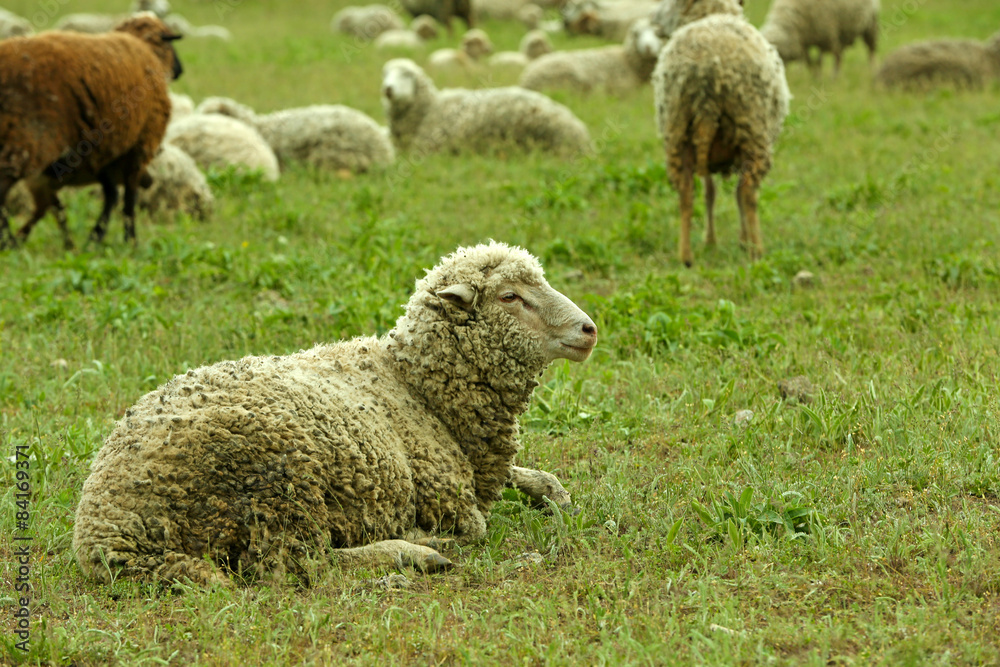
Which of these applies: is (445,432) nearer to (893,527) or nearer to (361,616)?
(361,616)

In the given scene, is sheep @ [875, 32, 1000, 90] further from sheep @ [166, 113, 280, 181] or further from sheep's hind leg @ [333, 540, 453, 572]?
sheep's hind leg @ [333, 540, 453, 572]

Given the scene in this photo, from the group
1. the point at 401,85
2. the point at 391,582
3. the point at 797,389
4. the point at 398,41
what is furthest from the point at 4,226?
the point at 398,41

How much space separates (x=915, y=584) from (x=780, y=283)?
418 centimetres

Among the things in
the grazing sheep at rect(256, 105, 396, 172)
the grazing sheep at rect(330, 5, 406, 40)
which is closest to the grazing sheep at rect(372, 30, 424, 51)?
the grazing sheep at rect(330, 5, 406, 40)

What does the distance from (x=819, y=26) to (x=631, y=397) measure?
44.4 feet

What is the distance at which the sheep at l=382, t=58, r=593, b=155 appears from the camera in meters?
12.0

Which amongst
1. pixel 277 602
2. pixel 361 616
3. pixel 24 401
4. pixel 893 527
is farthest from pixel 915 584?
pixel 24 401

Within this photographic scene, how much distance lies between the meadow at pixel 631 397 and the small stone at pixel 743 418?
6cm

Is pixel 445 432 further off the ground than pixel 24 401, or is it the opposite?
Result: pixel 445 432

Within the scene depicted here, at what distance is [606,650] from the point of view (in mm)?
3061

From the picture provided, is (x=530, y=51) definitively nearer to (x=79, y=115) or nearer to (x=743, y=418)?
(x=79, y=115)

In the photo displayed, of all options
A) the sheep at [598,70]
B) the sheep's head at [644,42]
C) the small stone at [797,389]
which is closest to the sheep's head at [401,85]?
the sheep's head at [644,42]

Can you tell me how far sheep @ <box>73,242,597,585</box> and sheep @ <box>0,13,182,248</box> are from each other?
4.88 meters

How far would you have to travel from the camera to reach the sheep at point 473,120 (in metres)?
12.0
